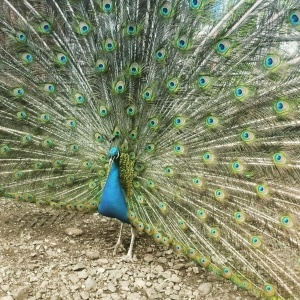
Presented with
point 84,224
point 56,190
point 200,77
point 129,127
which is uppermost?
point 200,77

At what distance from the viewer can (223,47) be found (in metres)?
2.55

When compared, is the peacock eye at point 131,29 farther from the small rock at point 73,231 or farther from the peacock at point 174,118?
the small rock at point 73,231

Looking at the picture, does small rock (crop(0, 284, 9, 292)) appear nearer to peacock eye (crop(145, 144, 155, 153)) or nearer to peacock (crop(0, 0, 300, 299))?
peacock (crop(0, 0, 300, 299))

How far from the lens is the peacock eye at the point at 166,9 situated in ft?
8.65

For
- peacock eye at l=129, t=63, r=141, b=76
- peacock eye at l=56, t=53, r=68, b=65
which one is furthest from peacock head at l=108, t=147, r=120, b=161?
peacock eye at l=56, t=53, r=68, b=65

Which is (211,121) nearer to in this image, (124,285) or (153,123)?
(153,123)

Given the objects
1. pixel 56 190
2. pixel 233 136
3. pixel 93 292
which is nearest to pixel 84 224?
pixel 56 190

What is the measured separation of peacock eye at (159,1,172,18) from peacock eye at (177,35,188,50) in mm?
175

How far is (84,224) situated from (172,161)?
122 centimetres

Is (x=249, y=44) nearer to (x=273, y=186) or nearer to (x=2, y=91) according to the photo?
(x=273, y=186)

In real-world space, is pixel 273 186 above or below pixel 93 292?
above

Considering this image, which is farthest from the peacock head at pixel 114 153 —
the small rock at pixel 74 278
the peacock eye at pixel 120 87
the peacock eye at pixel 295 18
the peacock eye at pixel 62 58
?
the peacock eye at pixel 295 18

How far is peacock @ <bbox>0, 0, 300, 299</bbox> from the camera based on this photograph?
252 centimetres

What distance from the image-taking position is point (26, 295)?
270 cm
